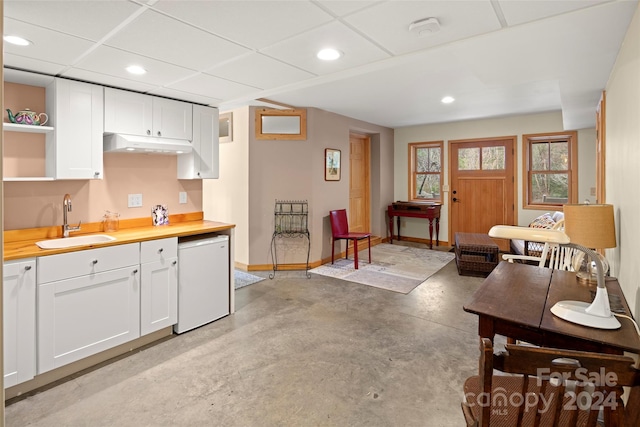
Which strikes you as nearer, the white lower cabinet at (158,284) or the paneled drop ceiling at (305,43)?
the paneled drop ceiling at (305,43)

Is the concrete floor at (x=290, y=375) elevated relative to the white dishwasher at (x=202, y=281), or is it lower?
lower

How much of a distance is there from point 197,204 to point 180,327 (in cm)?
145

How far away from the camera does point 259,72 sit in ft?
10.1

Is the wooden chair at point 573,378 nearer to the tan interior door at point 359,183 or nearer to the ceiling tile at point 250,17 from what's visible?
the ceiling tile at point 250,17

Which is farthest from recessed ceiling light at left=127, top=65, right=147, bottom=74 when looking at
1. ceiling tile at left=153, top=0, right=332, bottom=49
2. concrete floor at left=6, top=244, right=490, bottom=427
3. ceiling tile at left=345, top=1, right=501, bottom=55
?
concrete floor at left=6, top=244, right=490, bottom=427

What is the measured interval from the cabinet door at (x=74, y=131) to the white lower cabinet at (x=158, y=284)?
83 centimetres

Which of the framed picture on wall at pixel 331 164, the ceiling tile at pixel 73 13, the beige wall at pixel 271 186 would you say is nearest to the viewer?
the ceiling tile at pixel 73 13

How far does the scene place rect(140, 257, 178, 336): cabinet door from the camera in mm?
2818

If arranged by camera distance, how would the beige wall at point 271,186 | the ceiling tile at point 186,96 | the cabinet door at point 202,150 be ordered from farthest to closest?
the beige wall at point 271,186
the cabinet door at point 202,150
the ceiling tile at point 186,96

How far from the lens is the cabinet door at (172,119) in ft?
11.1

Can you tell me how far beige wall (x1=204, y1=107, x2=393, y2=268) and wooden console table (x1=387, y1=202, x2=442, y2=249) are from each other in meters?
1.88

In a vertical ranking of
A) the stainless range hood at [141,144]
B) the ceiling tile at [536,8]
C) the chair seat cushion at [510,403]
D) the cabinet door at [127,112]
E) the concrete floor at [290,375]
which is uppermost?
the ceiling tile at [536,8]

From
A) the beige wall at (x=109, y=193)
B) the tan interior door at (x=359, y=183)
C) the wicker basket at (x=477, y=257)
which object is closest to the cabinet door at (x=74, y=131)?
Answer: the beige wall at (x=109, y=193)

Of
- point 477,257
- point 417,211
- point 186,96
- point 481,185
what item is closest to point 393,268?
point 477,257
